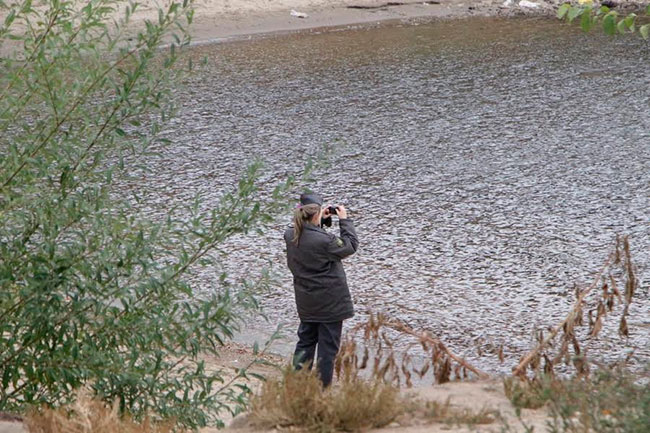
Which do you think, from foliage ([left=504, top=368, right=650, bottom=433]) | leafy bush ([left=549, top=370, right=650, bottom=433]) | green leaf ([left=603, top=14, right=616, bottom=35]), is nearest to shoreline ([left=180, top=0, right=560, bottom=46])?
green leaf ([left=603, top=14, right=616, bottom=35])

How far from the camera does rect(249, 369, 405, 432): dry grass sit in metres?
5.22

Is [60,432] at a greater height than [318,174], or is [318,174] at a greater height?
[60,432]

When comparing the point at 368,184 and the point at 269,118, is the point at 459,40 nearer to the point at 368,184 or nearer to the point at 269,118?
the point at 269,118

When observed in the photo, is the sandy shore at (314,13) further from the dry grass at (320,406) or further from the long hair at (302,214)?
the dry grass at (320,406)

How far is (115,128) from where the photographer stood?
557 centimetres

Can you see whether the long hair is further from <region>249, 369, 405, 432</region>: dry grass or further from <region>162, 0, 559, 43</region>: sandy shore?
<region>162, 0, 559, 43</region>: sandy shore

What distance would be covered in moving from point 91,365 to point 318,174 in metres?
11.1

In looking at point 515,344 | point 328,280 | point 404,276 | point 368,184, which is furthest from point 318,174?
point 328,280

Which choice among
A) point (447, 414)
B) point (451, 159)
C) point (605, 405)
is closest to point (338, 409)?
point (447, 414)

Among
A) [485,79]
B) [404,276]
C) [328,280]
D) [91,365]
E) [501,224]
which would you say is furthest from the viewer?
[485,79]

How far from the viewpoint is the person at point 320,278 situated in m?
7.36

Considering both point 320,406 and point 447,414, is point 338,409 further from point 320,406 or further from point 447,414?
point 447,414

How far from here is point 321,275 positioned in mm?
7387

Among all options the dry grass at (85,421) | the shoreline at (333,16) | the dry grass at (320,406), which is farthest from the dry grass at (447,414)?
the shoreline at (333,16)
